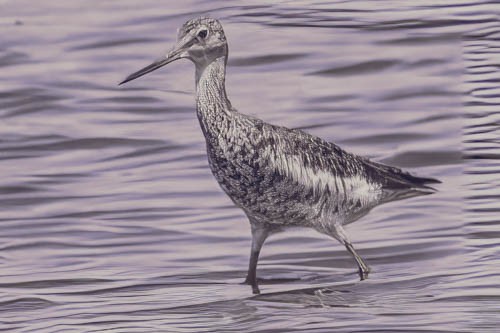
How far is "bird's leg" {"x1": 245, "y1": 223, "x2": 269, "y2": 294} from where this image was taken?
11.8 metres

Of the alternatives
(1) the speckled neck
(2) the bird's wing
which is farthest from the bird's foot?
(1) the speckled neck

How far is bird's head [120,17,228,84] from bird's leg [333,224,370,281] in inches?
62.0

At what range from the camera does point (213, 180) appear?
14672 mm

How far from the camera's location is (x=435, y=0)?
2044 centimetres

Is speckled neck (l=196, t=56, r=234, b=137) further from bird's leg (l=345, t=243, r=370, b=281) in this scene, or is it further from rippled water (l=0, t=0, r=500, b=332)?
bird's leg (l=345, t=243, r=370, b=281)

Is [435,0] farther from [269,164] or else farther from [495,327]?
[495,327]

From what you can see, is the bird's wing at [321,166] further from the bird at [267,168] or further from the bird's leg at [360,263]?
the bird's leg at [360,263]

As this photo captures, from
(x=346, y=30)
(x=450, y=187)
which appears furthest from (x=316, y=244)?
(x=346, y=30)

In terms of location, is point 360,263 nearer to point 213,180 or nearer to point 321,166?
point 321,166

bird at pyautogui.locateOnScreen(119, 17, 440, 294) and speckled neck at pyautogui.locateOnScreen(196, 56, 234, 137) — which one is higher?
speckled neck at pyautogui.locateOnScreen(196, 56, 234, 137)

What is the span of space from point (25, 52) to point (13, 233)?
6383 mm

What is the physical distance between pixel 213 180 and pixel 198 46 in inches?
120

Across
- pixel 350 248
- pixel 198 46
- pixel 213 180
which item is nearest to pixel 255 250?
pixel 350 248

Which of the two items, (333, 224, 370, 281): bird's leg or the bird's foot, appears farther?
(333, 224, 370, 281): bird's leg
